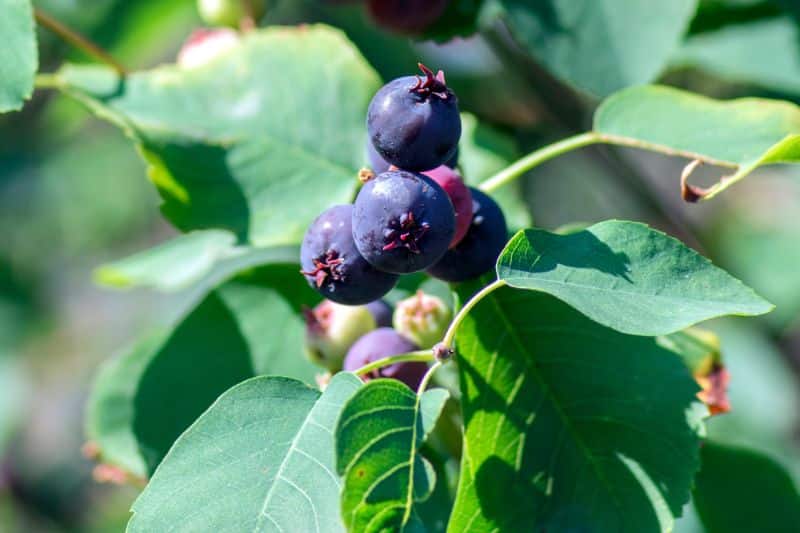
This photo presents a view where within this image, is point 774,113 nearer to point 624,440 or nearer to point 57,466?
point 624,440

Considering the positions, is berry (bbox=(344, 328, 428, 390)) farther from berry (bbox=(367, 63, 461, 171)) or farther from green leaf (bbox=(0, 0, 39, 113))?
green leaf (bbox=(0, 0, 39, 113))

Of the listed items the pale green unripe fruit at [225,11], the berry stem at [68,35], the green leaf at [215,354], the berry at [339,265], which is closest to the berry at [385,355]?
the berry at [339,265]

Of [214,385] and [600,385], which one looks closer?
[600,385]

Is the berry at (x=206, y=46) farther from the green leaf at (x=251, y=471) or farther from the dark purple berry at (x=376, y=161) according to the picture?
the green leaf at (x=251, y=471)

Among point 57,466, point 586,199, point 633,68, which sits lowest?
point 57,466

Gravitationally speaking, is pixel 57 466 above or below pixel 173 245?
below

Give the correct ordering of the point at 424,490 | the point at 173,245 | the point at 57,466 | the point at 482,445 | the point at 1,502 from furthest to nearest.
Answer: the point at 57,466 → the point at 1,502 → the point at 173,245 → the point at 482,445 → the point at 424,490

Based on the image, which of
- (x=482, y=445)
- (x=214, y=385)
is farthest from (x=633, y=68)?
(x=214, y=385)
